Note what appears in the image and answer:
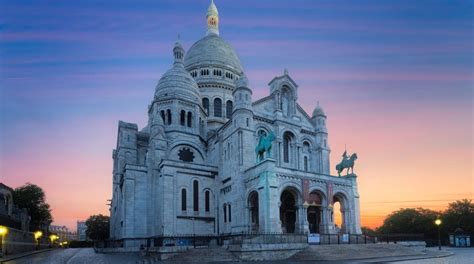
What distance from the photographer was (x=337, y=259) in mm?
30281

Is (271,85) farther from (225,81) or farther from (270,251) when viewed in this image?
(270,251)

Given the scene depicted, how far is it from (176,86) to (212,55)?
16697mm

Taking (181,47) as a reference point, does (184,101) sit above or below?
below

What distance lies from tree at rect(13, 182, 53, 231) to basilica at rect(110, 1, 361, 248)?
27.8m

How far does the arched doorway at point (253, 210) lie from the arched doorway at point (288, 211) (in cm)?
343

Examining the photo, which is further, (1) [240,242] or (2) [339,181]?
(2) [339,181]

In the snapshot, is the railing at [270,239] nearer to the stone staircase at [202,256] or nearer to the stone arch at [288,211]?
the stone staircase at [202,256]

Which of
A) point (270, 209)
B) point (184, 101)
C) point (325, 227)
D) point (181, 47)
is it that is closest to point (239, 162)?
point (270, 209)

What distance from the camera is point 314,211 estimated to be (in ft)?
147

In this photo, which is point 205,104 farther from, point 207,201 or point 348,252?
point 348,252

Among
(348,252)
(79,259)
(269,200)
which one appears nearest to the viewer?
(348,252)

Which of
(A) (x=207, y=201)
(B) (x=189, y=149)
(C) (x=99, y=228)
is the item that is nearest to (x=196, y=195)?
(A) (x=207, y=201)

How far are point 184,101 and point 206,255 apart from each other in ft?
87.0

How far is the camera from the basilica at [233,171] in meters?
40.2
